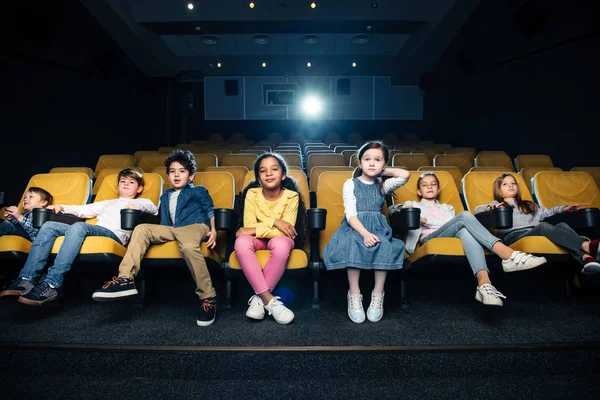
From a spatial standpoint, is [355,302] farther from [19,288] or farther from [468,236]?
[19,288]

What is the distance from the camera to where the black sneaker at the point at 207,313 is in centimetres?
193

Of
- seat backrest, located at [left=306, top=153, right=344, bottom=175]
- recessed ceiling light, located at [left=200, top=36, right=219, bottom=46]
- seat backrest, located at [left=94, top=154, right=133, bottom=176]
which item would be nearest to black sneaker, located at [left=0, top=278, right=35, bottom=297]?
seat backrest, located at [left=94, top=154, right=133, bottom=176]

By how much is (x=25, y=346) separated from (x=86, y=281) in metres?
1.09

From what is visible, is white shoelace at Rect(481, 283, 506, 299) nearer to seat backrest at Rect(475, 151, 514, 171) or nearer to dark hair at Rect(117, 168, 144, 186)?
dark hair at Rect(117, 168, 144, 186)

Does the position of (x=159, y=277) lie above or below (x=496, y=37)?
below

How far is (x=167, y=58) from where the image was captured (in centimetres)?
920

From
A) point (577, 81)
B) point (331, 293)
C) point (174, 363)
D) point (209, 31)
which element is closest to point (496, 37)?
point (577, 81)

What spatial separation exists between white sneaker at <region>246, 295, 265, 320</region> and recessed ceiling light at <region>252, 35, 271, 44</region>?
23.6 feet

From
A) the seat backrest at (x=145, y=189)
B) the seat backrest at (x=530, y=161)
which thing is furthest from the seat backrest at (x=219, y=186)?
the seat backrest at (x=530, y=161)

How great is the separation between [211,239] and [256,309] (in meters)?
0.46

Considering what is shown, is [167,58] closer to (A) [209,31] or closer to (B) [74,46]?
(A) [209,31]

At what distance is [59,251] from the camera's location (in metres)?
2.06

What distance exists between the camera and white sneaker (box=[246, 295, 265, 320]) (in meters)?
1.95

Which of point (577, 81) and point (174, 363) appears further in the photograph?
point (577, 81)
